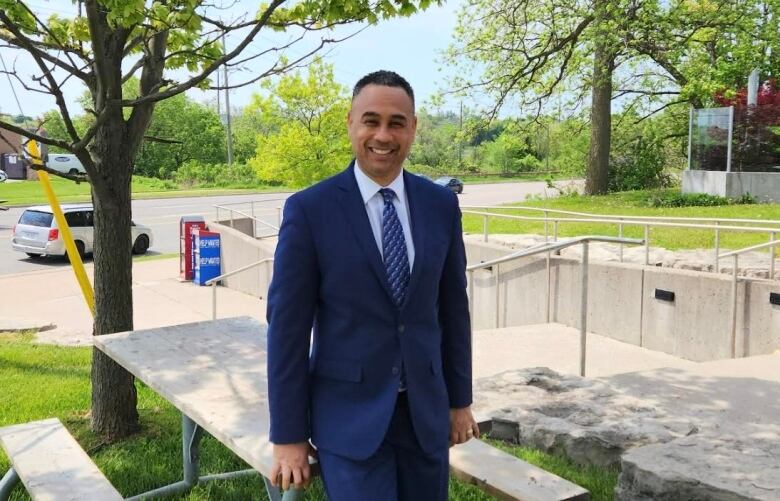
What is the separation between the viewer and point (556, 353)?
8.78 metres

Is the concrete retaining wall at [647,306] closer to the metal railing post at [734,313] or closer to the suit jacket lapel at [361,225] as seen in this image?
the metal railing post at [734,313]

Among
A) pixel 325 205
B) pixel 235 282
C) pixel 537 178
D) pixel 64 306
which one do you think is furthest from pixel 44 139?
pixel 537 178

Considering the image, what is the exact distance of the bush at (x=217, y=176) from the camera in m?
53.4

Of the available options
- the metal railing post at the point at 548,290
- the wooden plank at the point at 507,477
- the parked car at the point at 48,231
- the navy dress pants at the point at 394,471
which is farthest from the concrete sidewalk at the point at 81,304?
the navy dress pants at the point at 394,471

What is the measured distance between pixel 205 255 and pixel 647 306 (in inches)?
415

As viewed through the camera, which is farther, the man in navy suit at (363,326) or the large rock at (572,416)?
the large rock at (572,416)

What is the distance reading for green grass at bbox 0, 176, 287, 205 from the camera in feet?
126

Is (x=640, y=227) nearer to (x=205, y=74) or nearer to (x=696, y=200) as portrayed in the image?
(x=696, y=200)

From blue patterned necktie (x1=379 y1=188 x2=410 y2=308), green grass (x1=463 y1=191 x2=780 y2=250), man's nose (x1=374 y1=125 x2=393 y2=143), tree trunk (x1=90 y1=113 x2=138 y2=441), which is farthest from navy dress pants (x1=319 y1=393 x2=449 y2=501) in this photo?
green grass (x1=463 y1=191 x2=780 y2=250)

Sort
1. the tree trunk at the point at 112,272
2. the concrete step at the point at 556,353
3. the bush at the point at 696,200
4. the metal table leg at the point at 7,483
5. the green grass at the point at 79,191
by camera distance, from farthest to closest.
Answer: the green grass at the point at 79,191 < the bush at the point at 696,200 < the concrete step at the point at 556,353 < the tree trunk at the point at 112,272 < the metal table leg at the point at 7,483

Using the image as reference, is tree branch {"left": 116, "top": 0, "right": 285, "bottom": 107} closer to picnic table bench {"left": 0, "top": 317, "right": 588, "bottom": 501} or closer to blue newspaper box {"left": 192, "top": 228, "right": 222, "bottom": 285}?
picnic table bench {"left": 0, "top": 317, "right": 588, "bottom": 501}

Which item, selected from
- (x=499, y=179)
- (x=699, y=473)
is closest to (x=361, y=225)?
(x=699, y=473)

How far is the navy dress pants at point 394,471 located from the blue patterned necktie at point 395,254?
31cm

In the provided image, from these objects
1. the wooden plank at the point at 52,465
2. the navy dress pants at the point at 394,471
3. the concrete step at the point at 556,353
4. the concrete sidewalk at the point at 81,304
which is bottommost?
the concrete sidewalk at the point at 81,304
